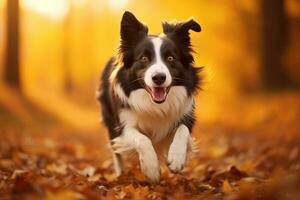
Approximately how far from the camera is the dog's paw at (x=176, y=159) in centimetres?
580

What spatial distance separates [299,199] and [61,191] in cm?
176

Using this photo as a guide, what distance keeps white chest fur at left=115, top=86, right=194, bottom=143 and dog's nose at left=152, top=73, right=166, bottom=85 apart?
49 centimetres

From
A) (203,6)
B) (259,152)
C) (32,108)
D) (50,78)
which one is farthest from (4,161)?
(50,78)

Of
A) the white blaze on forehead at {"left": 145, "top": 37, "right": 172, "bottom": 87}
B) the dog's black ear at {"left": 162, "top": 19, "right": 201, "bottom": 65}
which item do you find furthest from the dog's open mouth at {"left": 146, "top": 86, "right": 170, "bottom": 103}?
the dog's black ear at {"left": 162, "top": 19, "right": 201, "bottom": 65}

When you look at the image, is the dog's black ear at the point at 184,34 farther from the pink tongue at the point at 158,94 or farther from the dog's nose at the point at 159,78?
the dog's nose at the point at 159,78

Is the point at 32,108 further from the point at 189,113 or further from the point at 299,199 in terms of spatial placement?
the point at 299,199

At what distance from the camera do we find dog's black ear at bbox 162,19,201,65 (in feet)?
21.5

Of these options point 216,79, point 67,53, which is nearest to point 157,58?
point 216,79

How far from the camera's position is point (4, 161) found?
23.3ft

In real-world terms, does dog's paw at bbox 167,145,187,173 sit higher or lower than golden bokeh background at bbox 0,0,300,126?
lower

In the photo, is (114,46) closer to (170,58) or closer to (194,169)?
(194,169)

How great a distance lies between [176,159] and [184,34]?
162cm

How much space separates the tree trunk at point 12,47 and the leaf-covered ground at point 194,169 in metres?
4.53

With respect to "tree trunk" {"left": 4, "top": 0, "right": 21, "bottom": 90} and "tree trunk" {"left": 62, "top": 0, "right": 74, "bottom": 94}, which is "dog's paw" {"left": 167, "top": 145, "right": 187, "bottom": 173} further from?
"tree trunk" {"left": 62, "top": 0, "right": 74, "bottom": 94}
